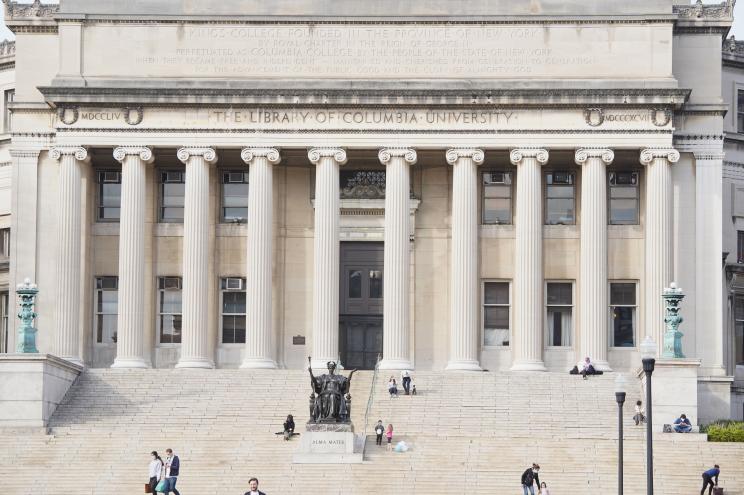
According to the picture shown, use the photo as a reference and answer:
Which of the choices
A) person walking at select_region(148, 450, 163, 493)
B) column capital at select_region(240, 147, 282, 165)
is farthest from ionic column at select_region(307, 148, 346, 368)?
person walking at select_region(148, 450, 163, 493)

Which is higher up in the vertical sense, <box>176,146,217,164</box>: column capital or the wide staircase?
<box>176,146,217,164</box>: column capital

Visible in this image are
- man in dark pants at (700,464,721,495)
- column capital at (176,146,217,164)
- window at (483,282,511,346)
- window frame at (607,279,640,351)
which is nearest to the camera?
man in dark pants at (700,464,721,495)

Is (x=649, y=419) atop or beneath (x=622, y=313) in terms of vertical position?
beneath

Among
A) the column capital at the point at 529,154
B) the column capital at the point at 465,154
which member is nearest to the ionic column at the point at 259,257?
the column capital at the point at 465,154

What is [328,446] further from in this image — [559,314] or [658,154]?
[658,154]

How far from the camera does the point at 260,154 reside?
3248 inches

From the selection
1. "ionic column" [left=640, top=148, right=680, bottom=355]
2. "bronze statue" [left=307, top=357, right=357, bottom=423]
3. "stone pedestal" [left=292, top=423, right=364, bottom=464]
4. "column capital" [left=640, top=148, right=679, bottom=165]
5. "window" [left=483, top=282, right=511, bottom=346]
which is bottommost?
"stone pedestal" [left=292, top=423, right=364, bottom=464]

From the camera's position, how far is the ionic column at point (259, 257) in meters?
82.1

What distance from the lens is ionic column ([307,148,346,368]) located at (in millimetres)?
81812

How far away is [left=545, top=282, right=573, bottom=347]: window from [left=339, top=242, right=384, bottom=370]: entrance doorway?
24.1ft

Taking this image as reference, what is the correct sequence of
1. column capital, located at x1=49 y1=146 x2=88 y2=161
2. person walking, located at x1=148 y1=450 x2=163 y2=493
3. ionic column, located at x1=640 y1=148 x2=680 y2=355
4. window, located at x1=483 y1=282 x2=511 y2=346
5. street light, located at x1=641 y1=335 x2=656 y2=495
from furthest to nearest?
window, located at x1=483 y1=282 x2=511 y2=346, column capital, located at x1=49 y1=146 x2=88 y2=161, ionic column, located at x1=640 y1=148 x2=680 y2=355, person walking, located at x1=148 y1=450 x2=163 y2=493, street light, located at x1=641 y1=335 x2=656 y2=495

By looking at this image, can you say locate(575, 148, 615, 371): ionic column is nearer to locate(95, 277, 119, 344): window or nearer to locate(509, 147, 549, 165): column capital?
locate(509, 147, 549, 165): column capital

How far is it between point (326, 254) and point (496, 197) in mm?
8250

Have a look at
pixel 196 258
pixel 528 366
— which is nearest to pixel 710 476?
pixel 528 366
